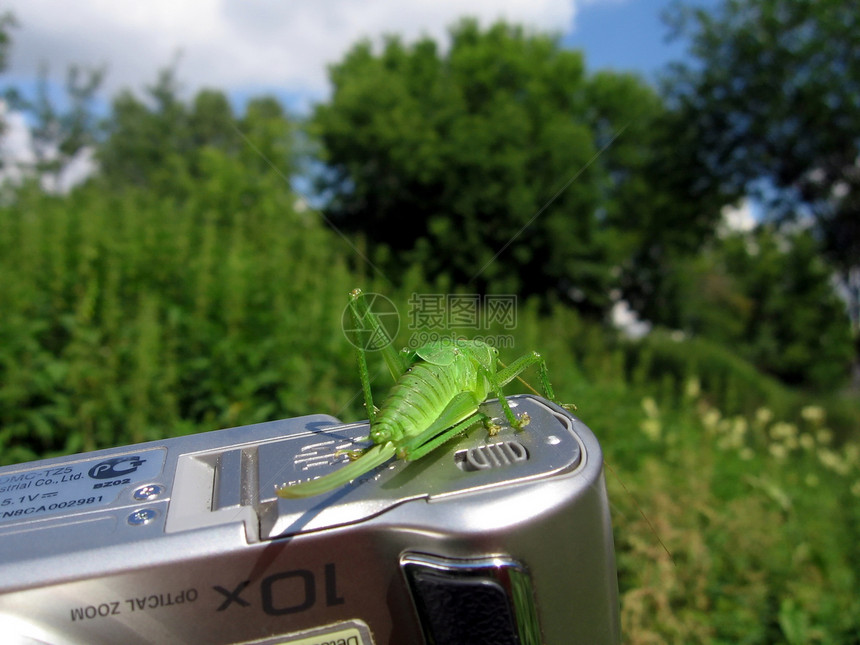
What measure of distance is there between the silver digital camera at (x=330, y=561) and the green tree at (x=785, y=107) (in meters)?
10.7

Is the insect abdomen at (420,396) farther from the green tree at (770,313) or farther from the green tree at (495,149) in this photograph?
the green tree at (770,313)

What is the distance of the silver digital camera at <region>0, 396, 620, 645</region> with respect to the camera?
0.57 meters

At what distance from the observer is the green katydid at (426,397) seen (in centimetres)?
71

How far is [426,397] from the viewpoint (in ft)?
2.66

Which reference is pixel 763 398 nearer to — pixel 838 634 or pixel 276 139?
pixel 838 634

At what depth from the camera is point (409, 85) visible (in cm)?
1625

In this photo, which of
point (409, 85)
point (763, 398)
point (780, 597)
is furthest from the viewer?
point (409, 85)

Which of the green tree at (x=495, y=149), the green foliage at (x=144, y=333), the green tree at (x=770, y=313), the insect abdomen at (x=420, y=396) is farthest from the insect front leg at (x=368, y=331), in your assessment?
the green tree at (x=770, y=313)

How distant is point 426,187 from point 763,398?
7319 millimetres

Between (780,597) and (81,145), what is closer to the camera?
(780,597)

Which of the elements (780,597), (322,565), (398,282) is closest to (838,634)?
(780,597)

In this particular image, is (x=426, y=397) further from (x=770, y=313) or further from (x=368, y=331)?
(x=770, y=313)

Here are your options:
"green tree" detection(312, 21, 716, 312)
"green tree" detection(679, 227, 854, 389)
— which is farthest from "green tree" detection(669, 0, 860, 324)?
"green tree" detection(679, 227, 854, 389)

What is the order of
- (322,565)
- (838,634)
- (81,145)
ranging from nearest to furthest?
(322,565) < (838,634) < (81,145)
